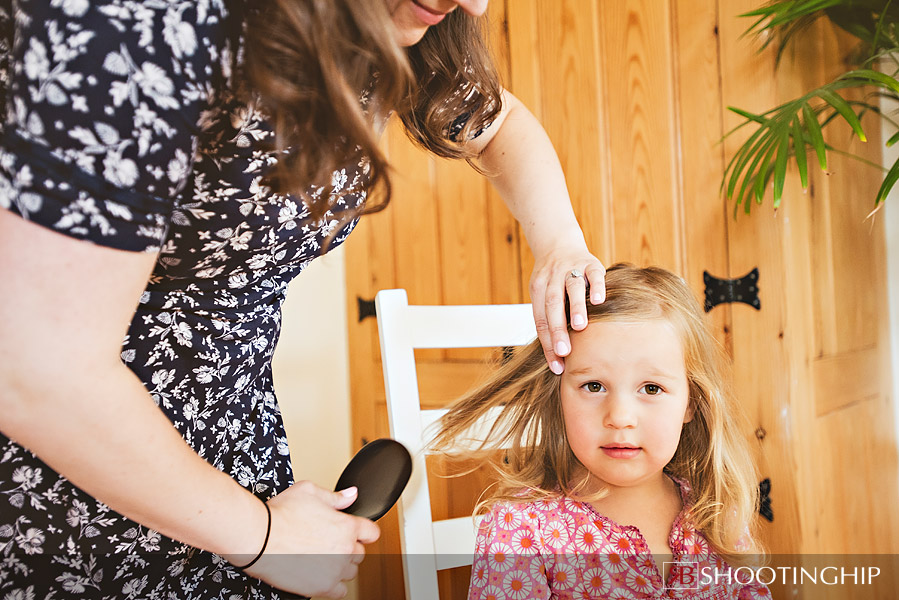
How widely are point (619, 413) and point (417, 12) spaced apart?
51cm

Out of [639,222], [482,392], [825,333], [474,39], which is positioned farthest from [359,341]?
[474,39]

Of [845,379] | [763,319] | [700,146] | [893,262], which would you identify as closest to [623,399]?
[763,319]

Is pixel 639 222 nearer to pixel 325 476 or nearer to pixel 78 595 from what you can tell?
pixel 325 476

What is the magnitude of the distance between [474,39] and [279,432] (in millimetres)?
499

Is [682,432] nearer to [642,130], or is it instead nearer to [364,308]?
[642,130]

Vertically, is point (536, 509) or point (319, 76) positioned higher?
point (319, 76)

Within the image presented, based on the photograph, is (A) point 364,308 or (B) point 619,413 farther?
(A) point 364,308

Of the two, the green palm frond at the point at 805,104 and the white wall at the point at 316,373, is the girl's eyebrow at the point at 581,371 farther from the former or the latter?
the white wall at the point at 316,373

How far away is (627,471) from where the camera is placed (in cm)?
88

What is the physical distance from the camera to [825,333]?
1.52 meters

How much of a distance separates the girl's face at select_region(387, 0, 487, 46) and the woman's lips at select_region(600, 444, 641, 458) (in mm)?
534

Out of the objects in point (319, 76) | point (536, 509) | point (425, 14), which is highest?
point (425, 14)

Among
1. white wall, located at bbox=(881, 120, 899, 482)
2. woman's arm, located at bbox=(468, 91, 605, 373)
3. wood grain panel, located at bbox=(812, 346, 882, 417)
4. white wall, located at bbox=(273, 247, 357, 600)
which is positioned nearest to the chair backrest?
woman's arm, located at bbox=(468, 91, 605, 373)

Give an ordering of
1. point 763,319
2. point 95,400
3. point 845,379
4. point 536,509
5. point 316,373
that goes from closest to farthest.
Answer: point 95,400 < point 536,509 < point 763,319 < point 845,379 < point 316,373
